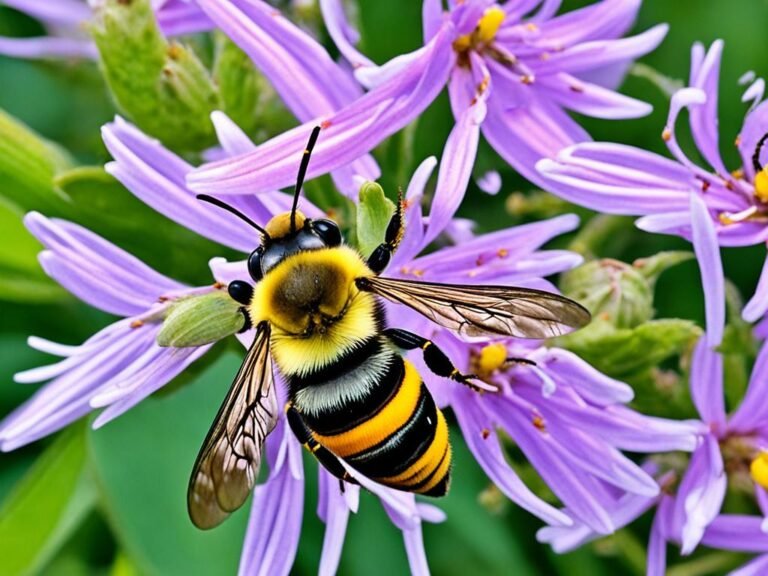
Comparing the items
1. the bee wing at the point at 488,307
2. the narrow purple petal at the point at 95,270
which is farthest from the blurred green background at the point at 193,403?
the bee wing at the point at 488,307

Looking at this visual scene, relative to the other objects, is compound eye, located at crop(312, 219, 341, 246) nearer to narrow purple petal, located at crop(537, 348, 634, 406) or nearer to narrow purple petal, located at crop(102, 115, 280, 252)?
narrow purple petal, located at crop(102, 115, 280, 252)

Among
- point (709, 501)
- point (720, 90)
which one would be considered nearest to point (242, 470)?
point (709, 501)

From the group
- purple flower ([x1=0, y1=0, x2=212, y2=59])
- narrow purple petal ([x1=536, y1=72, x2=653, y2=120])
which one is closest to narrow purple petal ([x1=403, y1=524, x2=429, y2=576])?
narrow purple petal ([x1=536, y1=72, x2=653, y2=120])

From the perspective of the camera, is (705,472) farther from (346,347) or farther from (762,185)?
(346,347)

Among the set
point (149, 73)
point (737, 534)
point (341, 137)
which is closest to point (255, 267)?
point (341, 137)

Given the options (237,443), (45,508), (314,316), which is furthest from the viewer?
(45,508)

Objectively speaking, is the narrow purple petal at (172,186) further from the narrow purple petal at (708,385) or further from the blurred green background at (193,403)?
the narrow purple petal at (708,385)

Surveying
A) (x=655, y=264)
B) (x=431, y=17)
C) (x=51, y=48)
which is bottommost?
(x=655, y=264)

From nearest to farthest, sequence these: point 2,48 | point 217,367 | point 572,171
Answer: point 572,171
point 217,367
point 2,48

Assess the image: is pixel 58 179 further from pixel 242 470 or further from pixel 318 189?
pixel 242 470
